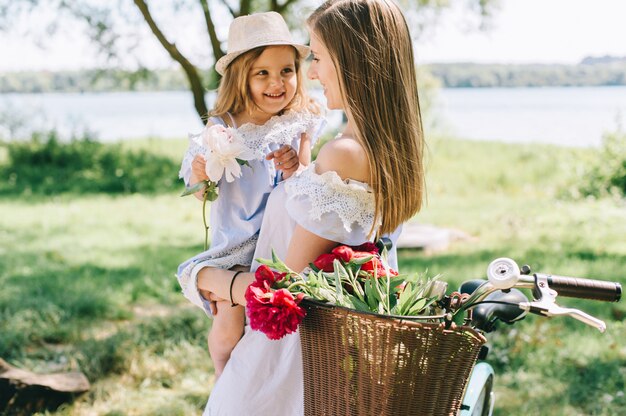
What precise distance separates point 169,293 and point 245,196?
12.3ft

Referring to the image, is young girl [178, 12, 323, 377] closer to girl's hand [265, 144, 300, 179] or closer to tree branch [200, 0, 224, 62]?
girl's hand [265, 144, 300, 179]

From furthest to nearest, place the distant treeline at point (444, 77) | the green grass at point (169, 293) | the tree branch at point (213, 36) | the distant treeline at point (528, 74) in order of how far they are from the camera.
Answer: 1. the distant treeline at point (528, 74)
2. the distant treeline at point (444, 77)
3. the tree branch at point (213, 36)
4. the green grass at point (169, 293)

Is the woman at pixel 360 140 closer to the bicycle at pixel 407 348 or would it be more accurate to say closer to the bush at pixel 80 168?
the bicycle at pixel 407 348

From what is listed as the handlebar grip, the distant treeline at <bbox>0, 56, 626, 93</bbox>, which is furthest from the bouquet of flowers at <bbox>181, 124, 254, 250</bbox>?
the distant treeline at <bbox>0, 56, 626, 93</bbox>

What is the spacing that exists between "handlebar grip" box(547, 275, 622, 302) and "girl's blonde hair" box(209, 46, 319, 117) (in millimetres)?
1253

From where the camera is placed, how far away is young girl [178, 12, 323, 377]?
7.95 ft

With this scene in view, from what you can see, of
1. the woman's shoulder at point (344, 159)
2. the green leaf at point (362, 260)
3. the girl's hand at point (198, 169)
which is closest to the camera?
the green leaf at point (362, 260)

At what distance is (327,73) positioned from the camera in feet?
6.54

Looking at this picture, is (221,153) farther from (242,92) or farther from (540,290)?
(540,290)

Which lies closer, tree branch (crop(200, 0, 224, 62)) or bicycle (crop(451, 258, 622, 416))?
bicycle (crop(451, 258, 622, 416))

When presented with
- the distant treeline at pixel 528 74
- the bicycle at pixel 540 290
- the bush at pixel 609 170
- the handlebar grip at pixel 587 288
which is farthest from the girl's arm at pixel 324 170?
the distant treeline at pixel 528 74

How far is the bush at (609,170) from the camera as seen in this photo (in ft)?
34.7

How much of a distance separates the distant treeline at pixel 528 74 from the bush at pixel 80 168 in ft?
25.0

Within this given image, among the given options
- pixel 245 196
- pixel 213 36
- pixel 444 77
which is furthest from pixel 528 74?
pixel 245 196
